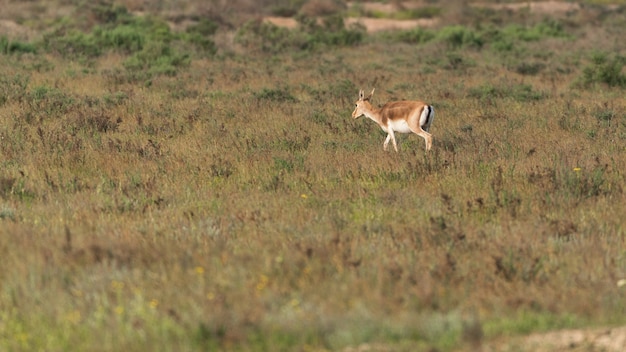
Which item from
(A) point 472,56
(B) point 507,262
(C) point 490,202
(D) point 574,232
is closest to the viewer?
(B) point 507,262

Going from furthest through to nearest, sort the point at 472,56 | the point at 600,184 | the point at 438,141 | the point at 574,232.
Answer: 1. the point at 472,56
2. the point at 438,141
3. the point at 600,184
4. the point at 574,232

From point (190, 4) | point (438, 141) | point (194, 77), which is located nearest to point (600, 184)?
point (438, 141)

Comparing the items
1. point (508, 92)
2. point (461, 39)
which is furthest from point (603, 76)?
point (461, 39)

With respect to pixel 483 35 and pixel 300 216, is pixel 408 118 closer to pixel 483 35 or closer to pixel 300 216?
pixel 300 216

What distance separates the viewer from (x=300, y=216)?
8.79m

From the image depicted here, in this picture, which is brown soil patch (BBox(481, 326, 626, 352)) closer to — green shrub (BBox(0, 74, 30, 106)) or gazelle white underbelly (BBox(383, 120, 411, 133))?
gazelle white underbelly (BBox(383, 120, 411, 133))

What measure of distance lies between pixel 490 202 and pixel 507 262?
7.88 feet

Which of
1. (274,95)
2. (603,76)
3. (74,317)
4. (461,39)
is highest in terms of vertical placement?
(74,317)

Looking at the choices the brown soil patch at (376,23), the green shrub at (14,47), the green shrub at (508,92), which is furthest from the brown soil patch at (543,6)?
the green shrub at (508,92)

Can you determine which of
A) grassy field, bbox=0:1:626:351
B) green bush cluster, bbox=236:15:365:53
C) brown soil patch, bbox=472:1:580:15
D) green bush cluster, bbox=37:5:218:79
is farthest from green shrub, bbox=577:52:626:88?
brown soil patch, bbox=472:1:580:15

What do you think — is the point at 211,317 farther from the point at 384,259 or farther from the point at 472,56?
the point at 472,56

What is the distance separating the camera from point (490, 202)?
9297 millimetres

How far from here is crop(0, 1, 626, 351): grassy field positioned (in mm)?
5750

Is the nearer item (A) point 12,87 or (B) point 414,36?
(A) point 12,87
